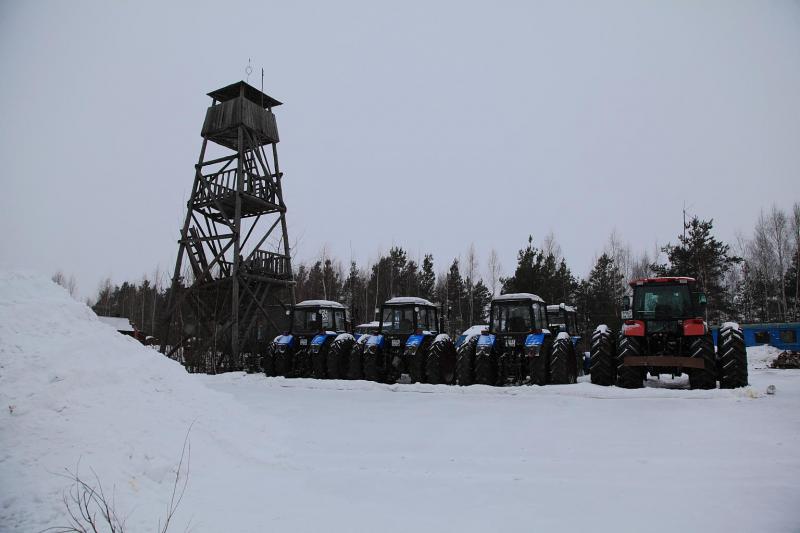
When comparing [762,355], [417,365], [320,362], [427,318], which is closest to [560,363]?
[417,365]

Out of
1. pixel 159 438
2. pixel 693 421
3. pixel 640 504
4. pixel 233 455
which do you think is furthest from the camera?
pixel 693 421

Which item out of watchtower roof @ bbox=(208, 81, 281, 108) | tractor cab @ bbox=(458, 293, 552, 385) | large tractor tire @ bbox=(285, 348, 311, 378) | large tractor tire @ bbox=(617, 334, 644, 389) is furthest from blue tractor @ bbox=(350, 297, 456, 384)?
watchtower roof @ bbox=(208, 81, 281, 108)

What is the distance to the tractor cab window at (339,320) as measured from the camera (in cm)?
1609

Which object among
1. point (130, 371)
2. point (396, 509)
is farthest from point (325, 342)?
point (396, 509)

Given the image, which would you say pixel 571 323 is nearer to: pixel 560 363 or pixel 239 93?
pixel 560 363

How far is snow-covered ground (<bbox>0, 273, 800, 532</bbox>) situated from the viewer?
3607mm

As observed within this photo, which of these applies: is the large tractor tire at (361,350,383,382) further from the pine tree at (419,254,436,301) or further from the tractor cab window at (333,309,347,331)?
the pine tree at (419,254,436,301)

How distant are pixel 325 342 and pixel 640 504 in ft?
37.7

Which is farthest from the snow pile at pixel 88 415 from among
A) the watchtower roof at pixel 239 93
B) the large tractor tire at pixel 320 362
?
the watchtower roof at pixel 239 93

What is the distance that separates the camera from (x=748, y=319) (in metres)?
36.7

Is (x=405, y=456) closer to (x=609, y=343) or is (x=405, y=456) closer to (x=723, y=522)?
(x=723, y=522)

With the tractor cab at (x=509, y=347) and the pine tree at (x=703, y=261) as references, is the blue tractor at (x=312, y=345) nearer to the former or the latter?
the tractor cab at (x=509, y=347)

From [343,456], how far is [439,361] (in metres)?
7.15

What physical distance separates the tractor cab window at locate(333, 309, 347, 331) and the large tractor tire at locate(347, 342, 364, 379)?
8.67 feet
